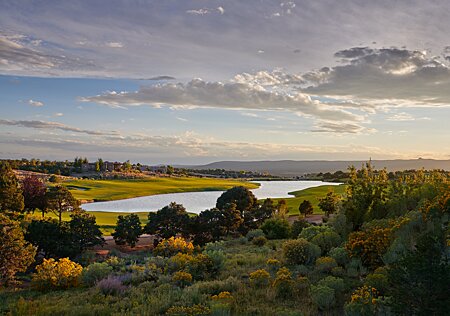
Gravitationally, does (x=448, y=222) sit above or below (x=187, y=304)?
above

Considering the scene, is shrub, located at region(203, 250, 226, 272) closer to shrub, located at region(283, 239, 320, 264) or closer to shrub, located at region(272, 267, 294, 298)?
shrub, located at region(283, 239, 320, 264)

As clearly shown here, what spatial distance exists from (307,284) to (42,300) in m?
8.59

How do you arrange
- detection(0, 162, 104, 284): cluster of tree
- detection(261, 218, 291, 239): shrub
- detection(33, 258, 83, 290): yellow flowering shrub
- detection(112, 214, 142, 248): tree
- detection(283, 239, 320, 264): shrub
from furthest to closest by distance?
detection(261, 218, 291, 239): shrub < detection(112, 214, 142, 248): tree < detection(0, 162, 104, 284): cluster of tree < detection(283, 239, 320, 264): shrub < detection(33, 258, 83, 290): yellow flowering shrub

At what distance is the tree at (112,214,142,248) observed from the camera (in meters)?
27.5

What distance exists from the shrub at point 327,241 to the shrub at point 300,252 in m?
1.68

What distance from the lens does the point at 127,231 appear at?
27.5m

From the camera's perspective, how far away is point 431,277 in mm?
6551

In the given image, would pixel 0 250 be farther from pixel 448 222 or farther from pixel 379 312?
pixel 448 222

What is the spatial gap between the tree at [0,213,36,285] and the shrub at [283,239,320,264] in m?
11.7

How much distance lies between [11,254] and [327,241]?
556 inches

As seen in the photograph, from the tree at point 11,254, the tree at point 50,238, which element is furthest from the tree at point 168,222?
the tree at point 11,254

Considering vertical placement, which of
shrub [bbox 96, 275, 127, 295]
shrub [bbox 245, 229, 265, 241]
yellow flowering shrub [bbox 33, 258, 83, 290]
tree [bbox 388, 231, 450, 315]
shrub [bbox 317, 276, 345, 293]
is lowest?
shrub [bbox 245, 229, 265, 241]

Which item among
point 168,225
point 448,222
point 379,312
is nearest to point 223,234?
point 168,225

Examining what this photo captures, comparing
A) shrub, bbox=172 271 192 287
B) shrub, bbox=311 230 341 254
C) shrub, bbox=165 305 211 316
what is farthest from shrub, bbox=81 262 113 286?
shrub, bbox=311 230 341 254
